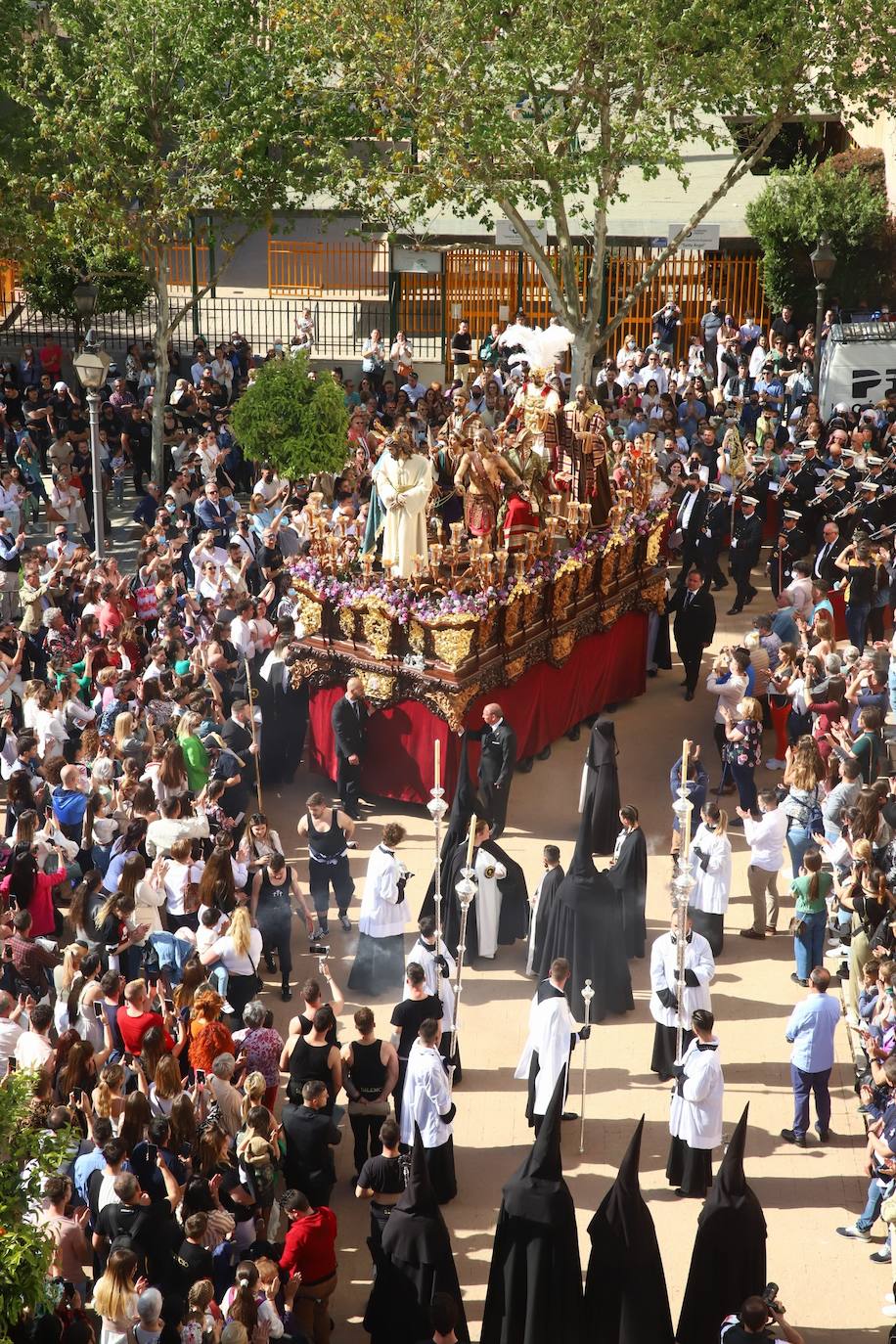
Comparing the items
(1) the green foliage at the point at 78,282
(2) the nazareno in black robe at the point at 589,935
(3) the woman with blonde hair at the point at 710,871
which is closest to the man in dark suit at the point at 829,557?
(3) the woman with blonde hair at the point at 710,871

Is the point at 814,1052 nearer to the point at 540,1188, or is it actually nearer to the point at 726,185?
the point at 540,1188

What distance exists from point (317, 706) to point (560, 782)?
249cm

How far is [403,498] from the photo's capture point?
55.0 feet

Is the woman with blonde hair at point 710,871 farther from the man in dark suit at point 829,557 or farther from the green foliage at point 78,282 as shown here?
the green foliage at point 78,282

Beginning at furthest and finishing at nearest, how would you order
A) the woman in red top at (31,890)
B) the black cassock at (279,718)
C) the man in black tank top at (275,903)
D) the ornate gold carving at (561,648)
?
the ornate gold carving at (561,648), the black cassock at (279,718), the man in black tank top at (275,903), the woman in red top at (31,890)

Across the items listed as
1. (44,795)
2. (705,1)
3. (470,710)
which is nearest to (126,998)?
(44,795)

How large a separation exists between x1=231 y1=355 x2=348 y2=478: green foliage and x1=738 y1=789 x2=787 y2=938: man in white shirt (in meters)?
8.98

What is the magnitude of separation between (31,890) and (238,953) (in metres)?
1.80

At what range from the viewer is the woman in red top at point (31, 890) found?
12.6m

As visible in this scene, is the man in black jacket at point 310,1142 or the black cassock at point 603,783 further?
the black cassock at point 603,783

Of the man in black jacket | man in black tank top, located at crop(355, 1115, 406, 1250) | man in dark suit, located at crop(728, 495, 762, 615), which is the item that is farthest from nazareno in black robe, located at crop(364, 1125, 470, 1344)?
man in dark suit, located at crop(728, 495, 762, 615)

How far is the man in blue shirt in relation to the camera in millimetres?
11195

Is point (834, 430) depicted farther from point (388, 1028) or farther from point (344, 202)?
point (388, 1028)

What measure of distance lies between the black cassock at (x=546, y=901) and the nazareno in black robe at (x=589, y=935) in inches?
1.6
